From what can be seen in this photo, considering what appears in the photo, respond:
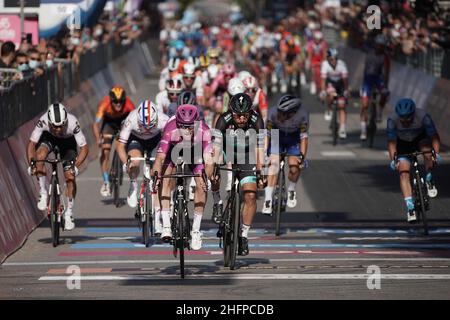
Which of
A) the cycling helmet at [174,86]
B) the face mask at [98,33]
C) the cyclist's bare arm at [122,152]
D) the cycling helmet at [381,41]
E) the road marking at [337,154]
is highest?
the cyclist's bare arm at [122,152]

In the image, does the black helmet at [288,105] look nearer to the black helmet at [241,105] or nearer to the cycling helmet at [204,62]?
the black helmet at [241,105]

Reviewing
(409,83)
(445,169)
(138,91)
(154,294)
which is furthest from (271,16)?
(154,294)

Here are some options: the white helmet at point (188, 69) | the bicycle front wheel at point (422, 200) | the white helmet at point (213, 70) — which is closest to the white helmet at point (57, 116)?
the bicycle front wheel at point (422, 200)

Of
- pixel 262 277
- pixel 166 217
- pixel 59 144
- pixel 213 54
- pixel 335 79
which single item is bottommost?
pixel 335 79

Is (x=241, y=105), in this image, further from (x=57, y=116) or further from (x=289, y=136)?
(x=289, y=136)

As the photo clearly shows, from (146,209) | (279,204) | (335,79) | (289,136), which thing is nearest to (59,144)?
(146,209)

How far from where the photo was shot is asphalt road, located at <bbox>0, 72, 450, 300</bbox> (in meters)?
15.6

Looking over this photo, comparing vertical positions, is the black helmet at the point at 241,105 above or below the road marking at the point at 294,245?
above

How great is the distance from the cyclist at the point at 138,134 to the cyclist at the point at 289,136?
61.5 inches

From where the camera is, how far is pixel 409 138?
20969 millimetres

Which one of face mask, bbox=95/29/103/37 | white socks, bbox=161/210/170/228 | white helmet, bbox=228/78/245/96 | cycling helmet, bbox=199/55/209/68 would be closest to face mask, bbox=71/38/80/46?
cycling helmet, bbox=199/55/209/68

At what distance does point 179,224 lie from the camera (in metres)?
16.4

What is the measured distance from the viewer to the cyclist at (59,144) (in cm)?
1964

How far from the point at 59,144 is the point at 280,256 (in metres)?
3.48
